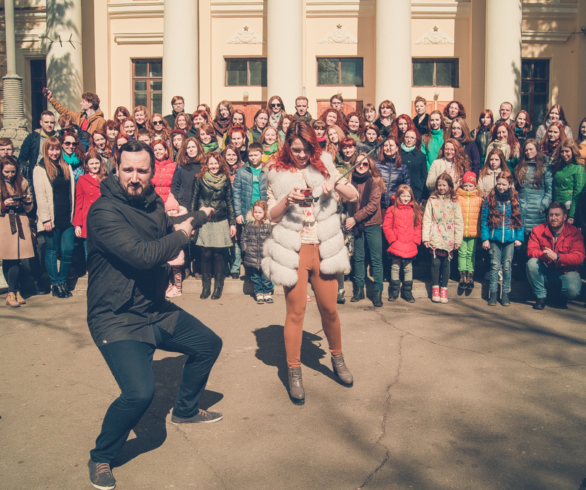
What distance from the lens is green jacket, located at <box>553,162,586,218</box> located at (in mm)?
8047

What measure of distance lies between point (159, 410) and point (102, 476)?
1.13 metres

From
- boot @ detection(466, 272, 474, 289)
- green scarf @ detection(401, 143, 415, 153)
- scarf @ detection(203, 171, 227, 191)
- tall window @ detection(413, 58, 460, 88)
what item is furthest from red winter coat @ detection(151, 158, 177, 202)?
tall window @ detection(413, 58, 460, 88)

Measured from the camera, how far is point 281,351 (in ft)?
19.1

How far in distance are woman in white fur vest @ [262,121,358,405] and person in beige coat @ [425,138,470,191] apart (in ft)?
13.6

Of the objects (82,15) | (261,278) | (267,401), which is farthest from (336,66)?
(267,401)

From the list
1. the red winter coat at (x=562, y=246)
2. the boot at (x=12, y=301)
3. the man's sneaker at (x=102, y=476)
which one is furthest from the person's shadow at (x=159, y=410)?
the red winter coat at (x=562, y=246)

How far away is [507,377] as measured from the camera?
500cm

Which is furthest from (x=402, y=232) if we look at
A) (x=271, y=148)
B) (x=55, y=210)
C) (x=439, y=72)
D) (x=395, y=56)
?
(x=439, y=72)

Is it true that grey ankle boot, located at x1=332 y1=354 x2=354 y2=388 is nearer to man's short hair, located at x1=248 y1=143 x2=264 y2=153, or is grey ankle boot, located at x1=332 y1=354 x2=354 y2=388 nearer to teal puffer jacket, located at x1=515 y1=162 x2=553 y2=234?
man's short hair, located at x1=248 y1=143 x2=264 y2=153

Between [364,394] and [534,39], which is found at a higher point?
[534,39]

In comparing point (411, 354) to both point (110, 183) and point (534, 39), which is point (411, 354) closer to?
point (110, 183)

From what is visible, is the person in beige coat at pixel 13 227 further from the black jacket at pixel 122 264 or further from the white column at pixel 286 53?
the white column at pixel 286 53

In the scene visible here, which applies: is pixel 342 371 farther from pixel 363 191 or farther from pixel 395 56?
pixel 395 56

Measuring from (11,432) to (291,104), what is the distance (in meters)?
10.5
